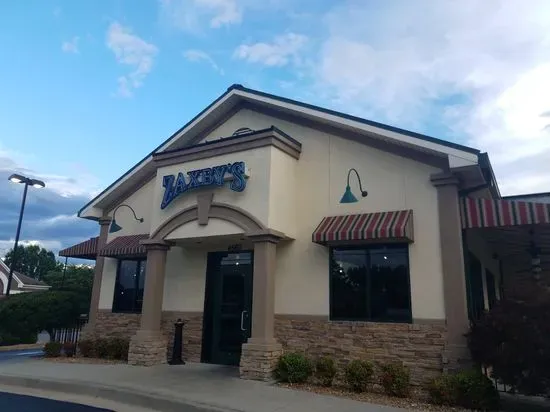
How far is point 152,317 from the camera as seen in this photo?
42.0 feet

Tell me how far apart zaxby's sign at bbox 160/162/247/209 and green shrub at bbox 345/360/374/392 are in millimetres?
5198

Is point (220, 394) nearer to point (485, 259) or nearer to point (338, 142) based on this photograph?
point (338, 142)

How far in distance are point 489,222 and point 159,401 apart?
25.6 ft

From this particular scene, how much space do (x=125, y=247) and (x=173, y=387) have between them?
626 centimetres

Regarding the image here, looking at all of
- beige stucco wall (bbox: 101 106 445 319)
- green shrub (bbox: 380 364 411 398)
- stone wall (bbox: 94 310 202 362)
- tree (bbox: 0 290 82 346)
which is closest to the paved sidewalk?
stone wall (bbox: 94 310 202 362)

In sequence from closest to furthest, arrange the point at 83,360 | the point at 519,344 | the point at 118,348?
1. the point at 519,344
2. the point at 83,360
3. the point at 118,348

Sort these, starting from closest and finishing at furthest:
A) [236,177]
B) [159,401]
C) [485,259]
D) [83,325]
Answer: [159,401], [236,177], [485,259], [83,325]

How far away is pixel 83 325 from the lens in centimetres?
1623

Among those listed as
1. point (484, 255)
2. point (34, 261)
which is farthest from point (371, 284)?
point (34, 261)

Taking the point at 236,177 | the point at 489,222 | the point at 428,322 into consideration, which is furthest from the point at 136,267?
the point at 489,222

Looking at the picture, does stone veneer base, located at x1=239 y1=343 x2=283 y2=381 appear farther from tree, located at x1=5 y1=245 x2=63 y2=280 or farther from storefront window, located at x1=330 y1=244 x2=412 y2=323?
tree, located at x1=5 y1=245 x2=63 y2=280

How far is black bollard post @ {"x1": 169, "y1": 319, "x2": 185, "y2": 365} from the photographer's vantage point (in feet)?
41.3

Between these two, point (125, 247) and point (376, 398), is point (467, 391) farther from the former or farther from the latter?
point (125, 247)

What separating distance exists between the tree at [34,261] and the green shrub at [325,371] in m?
80.0
